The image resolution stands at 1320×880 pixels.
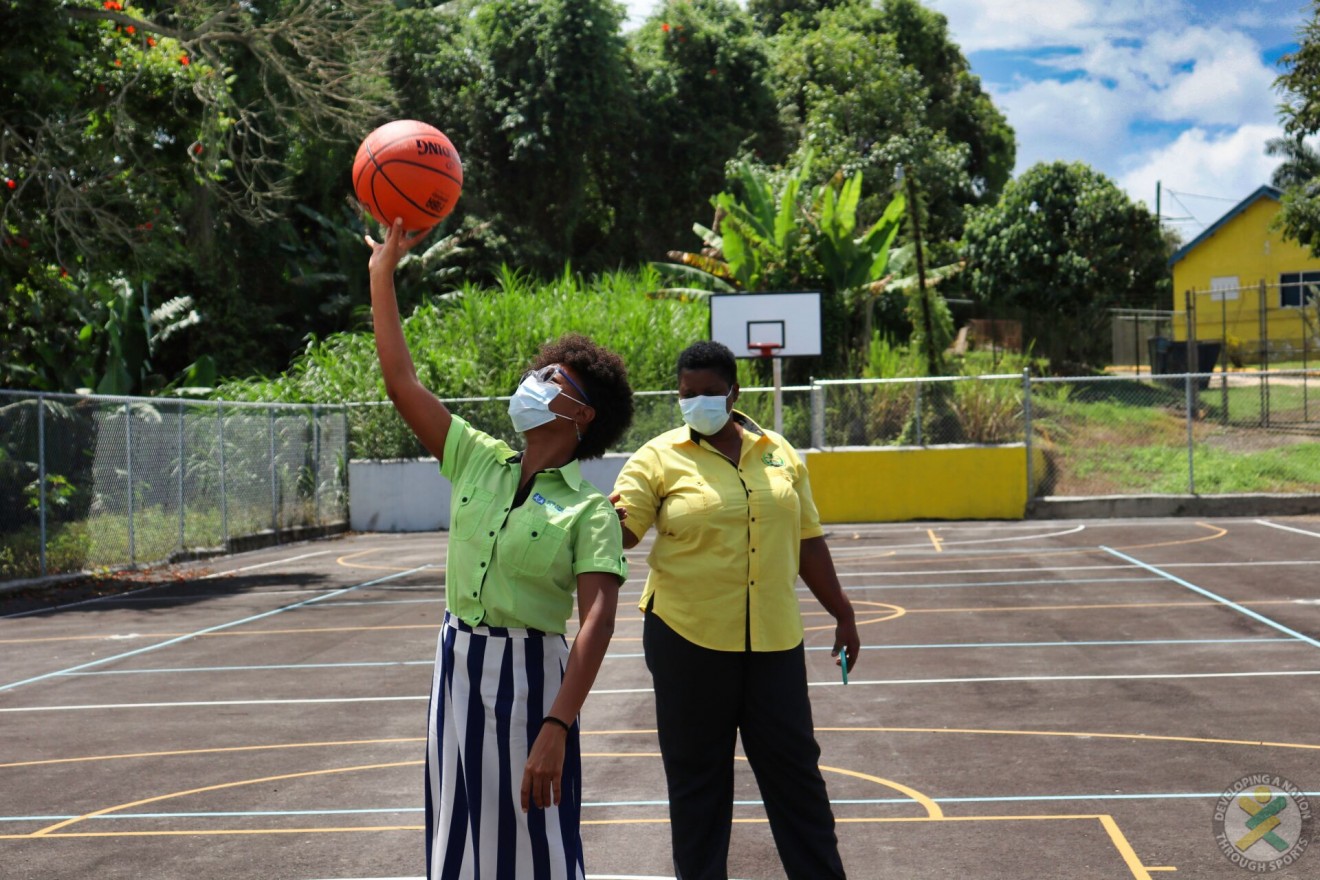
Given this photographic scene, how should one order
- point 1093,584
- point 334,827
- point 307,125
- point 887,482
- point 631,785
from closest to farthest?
1. point 334,827
2. point 631,785
3. point 1093,584
4. point 307,125
5. point 887,482

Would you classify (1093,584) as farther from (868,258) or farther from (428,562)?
(868,258)

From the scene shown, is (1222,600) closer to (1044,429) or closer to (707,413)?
(707,413)

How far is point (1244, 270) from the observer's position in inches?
1678

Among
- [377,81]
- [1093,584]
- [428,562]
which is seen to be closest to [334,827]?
[1093,584]

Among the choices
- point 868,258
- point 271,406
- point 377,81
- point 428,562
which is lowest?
point 428,562

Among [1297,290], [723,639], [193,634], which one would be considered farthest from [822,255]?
[723,639]

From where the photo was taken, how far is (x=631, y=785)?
6645 mm

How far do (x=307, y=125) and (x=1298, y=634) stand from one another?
15050 mm

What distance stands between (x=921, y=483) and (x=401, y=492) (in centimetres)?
925

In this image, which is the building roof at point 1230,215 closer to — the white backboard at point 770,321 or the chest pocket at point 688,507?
the white backboard at point 770,321

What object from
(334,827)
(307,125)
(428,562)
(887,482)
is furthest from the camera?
(887,482)

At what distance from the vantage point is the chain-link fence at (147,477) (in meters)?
15.9

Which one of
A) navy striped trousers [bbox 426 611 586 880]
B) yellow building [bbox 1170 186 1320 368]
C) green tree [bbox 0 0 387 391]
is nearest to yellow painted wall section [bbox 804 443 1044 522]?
green tree [bbox 0 0 387 391]

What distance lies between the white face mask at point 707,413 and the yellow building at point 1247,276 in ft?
123
